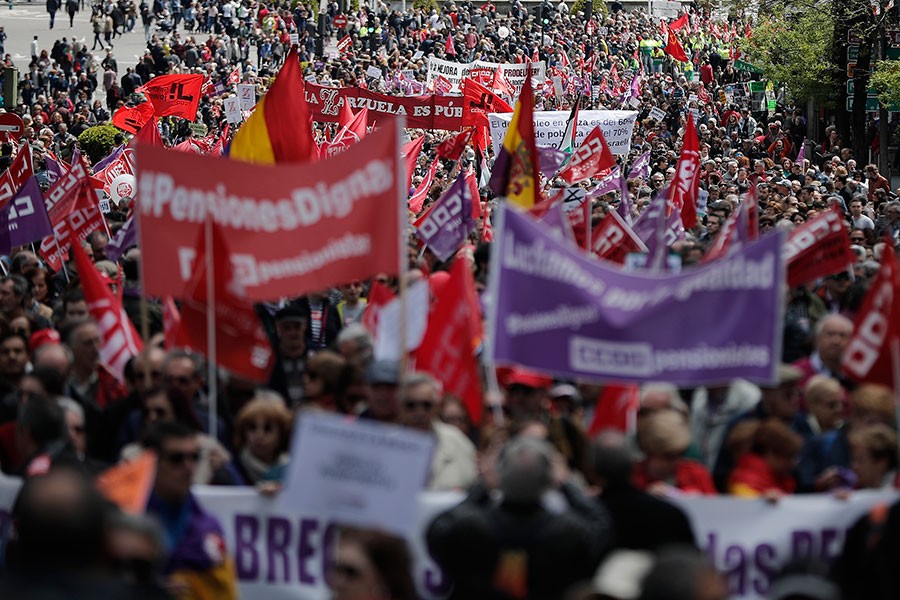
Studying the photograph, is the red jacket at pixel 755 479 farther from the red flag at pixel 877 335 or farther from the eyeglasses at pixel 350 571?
the eyeglasses at pixel 350 571

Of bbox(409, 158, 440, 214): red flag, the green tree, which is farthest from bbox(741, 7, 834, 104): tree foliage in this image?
bbox(409, 158, 440, 214): red flag

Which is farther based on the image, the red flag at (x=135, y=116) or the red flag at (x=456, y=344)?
the red flag at (x=135, y=116)

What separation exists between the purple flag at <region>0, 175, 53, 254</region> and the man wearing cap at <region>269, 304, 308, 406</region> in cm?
415

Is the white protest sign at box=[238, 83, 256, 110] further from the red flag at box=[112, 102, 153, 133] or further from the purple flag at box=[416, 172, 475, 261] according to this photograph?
the purple flag at box=[416, 172, 475, 261]

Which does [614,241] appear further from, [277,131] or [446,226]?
[277,131]

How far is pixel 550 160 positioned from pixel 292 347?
9.26 m

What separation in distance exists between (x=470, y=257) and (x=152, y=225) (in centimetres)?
397

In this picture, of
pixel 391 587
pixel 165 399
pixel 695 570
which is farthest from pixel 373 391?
pixel 695 570

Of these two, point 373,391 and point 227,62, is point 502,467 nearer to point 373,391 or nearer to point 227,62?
point 373,391

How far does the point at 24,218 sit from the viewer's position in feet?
43.5

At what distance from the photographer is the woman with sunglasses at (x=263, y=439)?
720cm

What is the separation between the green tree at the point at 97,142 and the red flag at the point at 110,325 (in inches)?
766

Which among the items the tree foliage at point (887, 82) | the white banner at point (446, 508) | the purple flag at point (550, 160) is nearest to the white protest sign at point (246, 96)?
the purple flag at point (550, 160)

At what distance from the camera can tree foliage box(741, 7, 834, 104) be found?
33.2m
